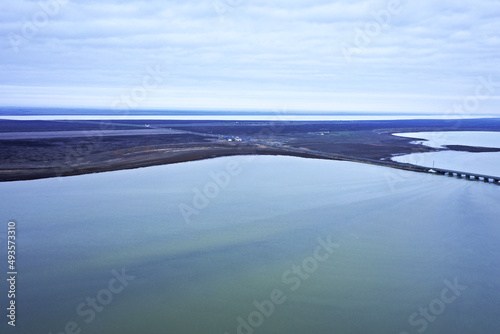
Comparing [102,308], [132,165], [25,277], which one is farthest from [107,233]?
[132,165]

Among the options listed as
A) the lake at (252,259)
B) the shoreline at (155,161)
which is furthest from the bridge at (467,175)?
the lake at (252,259)

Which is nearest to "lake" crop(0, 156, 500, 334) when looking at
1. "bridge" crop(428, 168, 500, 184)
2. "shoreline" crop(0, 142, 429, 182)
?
"shoreline" crop(0, 142, 429, 182)

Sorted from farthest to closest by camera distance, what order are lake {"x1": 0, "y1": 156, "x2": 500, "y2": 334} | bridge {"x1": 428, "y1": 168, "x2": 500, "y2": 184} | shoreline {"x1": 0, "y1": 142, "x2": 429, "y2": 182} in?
bridge {"x1": 428, "y1": 168, "x2": 500, "y2": 184}, shoreline {"x1": 0, "y1": 142, "x2": 429, "y2": 182}, lake {"x1": 0, "y1": 156, "x2": 500, "y2": 334}

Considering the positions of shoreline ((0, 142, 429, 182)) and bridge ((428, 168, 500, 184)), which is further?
bridge ((428, 168, 500, 184))

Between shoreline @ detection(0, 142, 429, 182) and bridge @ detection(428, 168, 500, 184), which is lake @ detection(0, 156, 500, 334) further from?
bridge @ detection(428, 168, 500, 184)

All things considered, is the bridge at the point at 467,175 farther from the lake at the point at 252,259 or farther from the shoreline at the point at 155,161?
the lake at the point at 252,259

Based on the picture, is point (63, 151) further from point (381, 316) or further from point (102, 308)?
point (381, 316)

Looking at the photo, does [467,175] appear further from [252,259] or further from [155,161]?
[155,161]

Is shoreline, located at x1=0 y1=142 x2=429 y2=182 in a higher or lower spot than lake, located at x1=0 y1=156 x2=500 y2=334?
higher

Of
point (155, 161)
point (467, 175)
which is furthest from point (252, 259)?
point (155, 161)
